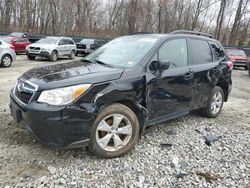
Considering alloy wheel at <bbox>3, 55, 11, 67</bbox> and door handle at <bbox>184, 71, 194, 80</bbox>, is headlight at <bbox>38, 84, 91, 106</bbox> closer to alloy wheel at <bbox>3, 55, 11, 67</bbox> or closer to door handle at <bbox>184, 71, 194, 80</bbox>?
door handle at <bbox>184, 71, 194, 80</bbox>

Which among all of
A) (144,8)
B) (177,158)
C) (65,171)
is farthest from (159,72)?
(144,8)

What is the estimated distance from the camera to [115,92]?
11.0 ft

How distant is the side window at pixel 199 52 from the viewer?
4.69 metres

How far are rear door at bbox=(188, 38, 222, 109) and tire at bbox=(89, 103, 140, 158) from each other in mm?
1586

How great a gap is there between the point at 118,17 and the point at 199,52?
35841 mm

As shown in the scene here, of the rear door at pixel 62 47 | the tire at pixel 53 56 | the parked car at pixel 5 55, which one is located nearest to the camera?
the parked car at pixel 5 55

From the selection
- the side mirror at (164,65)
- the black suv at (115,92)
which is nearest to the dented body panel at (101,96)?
the black suv at (115,92)

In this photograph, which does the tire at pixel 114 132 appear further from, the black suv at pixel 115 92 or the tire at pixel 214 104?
the tire at pixel 214 104

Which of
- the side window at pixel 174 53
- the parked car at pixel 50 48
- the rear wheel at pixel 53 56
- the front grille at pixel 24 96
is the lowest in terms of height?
the rear wheel at pixel 53 56

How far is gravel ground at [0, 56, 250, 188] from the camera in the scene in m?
3.03

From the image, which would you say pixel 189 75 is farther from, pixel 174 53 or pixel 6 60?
pixel 6 60

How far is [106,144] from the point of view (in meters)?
3.42

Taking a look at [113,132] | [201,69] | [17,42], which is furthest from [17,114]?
[17,42]

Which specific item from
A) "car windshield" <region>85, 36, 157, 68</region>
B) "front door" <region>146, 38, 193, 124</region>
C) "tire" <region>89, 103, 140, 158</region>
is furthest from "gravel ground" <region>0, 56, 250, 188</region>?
"car windshield" <region>85, 36, 157, 68</region>
